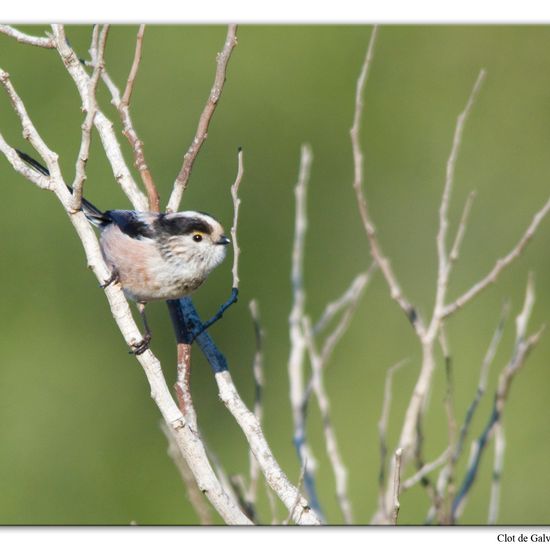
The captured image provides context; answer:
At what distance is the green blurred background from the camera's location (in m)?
3.01

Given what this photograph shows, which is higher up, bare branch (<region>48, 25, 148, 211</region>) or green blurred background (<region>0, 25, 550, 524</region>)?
bare branch (<region>48, 25, 148, 211</region>)

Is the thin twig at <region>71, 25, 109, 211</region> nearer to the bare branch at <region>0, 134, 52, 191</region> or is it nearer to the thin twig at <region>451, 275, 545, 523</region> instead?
the bare branch at <region>0, 134, 52, 191</region>

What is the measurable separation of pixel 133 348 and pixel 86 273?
139cm

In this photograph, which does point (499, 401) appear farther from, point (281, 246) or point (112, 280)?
point (281, 246)

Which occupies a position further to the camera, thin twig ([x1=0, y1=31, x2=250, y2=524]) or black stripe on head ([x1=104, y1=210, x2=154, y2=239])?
black stripe on head ([x1=104, y1=210, x2=154, y2=239])

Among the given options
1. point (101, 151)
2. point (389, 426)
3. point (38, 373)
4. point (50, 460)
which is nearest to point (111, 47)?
point (101, 151)

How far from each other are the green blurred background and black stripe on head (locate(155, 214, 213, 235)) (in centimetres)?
41

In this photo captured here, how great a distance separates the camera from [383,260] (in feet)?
7.38

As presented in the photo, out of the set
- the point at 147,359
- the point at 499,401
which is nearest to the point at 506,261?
the point at 499,401

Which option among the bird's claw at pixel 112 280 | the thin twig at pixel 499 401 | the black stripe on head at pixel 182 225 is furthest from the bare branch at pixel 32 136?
the thin twig at pixel 499 401

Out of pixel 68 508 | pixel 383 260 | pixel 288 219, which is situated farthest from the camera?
pixel 288 219

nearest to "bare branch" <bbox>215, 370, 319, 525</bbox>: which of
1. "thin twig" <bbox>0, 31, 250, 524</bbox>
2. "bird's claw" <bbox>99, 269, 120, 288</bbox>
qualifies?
"thin twig" <bbox>0, 31, 250, 524</bbox>

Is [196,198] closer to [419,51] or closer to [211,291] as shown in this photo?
[211,291]

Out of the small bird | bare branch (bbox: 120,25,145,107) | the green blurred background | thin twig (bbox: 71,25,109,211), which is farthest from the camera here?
the green blurred background
